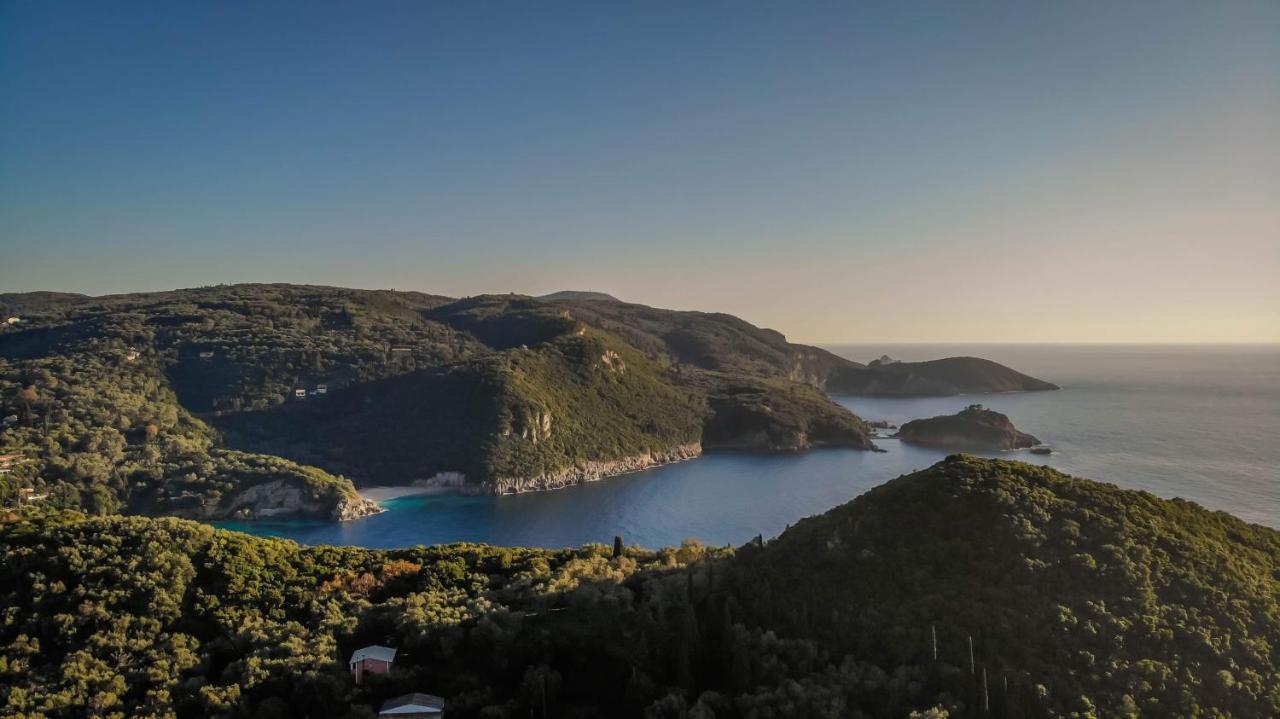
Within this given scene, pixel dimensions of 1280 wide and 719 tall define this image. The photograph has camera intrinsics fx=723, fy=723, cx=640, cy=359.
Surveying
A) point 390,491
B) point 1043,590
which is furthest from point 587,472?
point 1043,590

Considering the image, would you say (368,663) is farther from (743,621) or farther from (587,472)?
(587,472)

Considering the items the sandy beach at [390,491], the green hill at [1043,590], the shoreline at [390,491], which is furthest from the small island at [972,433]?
the green hill at [1043,590]

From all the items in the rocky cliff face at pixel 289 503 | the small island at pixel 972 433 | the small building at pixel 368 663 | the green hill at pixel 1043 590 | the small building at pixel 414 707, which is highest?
the green hill at pixel 1043 590

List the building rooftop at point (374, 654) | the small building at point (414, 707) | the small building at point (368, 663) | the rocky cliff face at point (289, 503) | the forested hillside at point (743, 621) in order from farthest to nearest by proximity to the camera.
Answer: the rocky cliff face at point (289, 503), the building rooftop at point (374, 654), the small building at point (368, 663), the small building at point (414, 707), the forested hillside at point (743, 621)

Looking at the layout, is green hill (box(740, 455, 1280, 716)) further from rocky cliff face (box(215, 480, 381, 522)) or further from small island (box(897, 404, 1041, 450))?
small island (box(897, 404, 1041, 450))

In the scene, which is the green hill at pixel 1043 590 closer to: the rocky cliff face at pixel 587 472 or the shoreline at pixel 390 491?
the rocky cliff face at pixel 587 472

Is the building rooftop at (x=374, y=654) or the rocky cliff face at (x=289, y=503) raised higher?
the building rooftop at (x=374, y=654)
